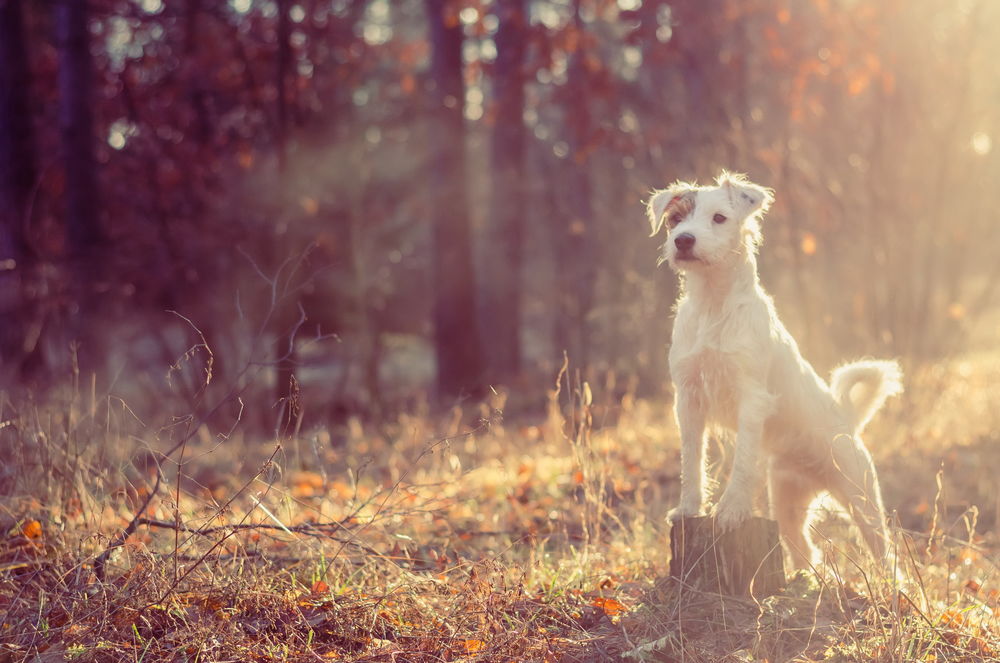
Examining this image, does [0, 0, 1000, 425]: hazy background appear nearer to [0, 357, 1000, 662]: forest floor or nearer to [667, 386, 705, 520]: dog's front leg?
[0, 357, 1000, 662]: forest floor

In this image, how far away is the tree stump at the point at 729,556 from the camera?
3.98 m

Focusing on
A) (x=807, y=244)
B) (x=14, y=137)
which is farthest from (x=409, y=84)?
(x=807, y=244)

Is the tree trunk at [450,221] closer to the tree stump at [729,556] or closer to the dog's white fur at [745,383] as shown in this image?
the dog's white fur at [745,383]

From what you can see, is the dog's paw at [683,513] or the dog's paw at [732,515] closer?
the dog's paw at [732,515]

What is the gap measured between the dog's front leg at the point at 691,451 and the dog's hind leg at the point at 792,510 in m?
0.71

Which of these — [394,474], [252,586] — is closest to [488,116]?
[394,474]

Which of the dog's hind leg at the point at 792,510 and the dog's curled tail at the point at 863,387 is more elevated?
the dog's curled tail at the point at 863,387

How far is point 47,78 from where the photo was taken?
15.1m

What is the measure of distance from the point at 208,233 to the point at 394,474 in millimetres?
Answer: 6790

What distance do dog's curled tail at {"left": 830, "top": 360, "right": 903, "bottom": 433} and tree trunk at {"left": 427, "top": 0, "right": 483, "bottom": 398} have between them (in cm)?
733

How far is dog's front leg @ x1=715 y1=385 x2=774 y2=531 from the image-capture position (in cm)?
397

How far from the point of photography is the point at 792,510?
15.8ft

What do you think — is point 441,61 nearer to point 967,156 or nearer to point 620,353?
point 620,353

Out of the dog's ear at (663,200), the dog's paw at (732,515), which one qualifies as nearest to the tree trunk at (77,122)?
the dog's ear at (663,200)
